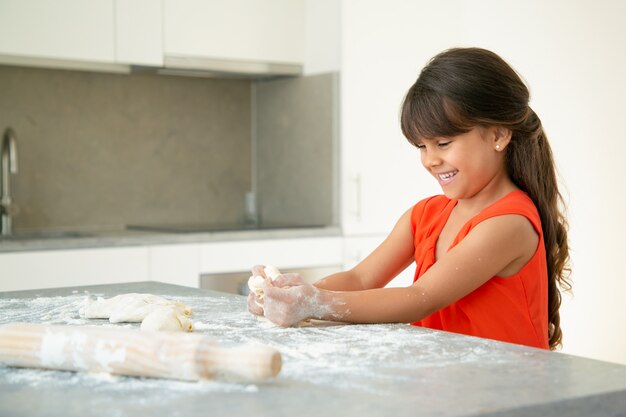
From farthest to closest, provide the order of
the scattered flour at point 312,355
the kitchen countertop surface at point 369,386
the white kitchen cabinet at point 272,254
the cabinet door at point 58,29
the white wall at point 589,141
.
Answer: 1. the white wall at point 589,141
2. the white kitchen cabinet at point 272,254
3. the cabinet door at point 58,29
4. the scattered flour at point 312,355
5. the kitchen countertop surface at point 369,386

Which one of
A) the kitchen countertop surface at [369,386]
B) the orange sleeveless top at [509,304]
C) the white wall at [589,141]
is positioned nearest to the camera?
the kitchen countertop surface at [369,386]

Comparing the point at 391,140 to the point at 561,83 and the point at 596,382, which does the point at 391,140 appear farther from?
the point at 596,382

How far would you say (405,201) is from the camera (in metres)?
3.50

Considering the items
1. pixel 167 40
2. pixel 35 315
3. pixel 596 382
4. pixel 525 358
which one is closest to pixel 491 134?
pixel 525 358

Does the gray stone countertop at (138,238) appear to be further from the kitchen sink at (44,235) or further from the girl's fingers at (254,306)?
the girl's fingers at (254,306)

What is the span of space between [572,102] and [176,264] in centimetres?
168

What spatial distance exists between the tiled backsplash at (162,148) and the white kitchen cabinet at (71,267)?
1.96 ft

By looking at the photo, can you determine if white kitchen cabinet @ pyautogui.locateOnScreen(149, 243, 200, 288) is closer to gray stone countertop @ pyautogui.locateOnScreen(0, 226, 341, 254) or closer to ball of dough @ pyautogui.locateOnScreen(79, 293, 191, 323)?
gray stone countertop @ pyautogui.locateOnScreen(0, 226, 341, 254)

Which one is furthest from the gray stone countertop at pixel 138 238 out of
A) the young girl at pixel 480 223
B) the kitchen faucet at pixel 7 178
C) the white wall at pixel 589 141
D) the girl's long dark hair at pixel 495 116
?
the girl's long dark hair at pixel 495 116

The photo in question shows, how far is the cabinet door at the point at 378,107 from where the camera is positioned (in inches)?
132

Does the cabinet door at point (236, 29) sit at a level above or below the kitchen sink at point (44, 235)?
above

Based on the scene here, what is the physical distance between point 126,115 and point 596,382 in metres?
2.84

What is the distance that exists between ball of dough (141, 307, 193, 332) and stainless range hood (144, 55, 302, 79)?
79.3 inches

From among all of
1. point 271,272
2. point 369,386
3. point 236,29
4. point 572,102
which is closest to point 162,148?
point 236,29
